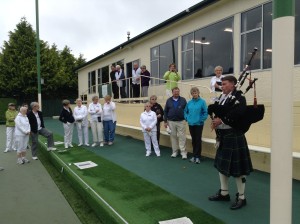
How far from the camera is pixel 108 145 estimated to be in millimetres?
11016

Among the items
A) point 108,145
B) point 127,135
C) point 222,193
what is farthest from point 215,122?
point 127,135

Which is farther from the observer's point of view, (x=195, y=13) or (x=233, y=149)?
(x=195, y=13)

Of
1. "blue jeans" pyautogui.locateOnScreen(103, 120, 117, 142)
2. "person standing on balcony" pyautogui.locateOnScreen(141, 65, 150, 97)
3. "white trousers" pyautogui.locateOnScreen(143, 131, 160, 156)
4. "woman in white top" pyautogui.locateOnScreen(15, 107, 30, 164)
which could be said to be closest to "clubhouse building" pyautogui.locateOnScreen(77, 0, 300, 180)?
"person standing on balcony" pyautogui.locateOnScreen(141, 65, 150, 97)

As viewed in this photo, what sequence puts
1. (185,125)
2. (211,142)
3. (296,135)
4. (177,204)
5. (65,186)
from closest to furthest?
(177,204) → (296,135) → (65,186) → (211,142) → (185,125)

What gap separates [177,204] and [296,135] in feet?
9.20

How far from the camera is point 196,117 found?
24.7ft

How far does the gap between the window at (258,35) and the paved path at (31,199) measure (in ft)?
20.1

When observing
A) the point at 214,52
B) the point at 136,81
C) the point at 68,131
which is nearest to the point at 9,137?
the point at 68,131

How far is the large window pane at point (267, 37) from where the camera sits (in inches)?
325

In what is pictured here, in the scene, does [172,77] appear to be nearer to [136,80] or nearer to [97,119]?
[136,80]

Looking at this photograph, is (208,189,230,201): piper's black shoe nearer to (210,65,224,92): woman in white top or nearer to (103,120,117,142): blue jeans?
(210,65,224,92): woman in white top

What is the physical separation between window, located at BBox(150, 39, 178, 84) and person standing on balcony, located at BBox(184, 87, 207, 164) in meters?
5.46

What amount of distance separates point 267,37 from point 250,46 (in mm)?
687

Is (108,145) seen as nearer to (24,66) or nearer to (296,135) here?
(296,135)
